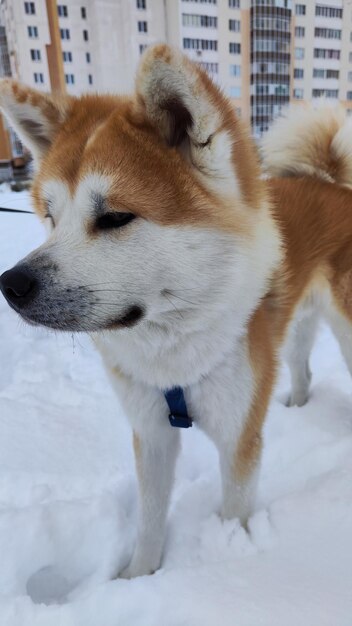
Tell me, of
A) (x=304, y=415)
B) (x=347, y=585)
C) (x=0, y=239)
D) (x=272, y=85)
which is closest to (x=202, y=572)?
(x=347, y=585)

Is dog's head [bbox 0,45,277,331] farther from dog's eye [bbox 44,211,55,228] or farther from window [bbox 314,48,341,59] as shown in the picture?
window [bbox 314,48,341,59]

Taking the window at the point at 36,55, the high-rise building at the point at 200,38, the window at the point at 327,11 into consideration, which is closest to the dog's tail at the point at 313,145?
the high-rise building at the point at 200,38

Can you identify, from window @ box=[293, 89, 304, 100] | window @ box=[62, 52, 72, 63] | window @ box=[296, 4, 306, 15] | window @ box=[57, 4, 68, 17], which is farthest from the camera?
window @ box=[293, 89, 304, 100]

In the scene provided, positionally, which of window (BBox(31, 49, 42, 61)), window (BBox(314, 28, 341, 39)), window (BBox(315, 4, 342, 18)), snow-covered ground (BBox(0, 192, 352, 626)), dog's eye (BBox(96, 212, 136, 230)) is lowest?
snow-covered ground (BBox(0, 192, 352, 626))

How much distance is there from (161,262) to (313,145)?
4.55 feet

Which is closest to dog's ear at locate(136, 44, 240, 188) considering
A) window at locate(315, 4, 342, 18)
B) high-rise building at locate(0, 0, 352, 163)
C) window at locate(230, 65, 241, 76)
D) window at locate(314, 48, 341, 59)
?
high-rise building at locate(0, 0, 352, 163)

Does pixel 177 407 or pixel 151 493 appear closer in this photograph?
pixel 177 407

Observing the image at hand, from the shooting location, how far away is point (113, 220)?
897 mm

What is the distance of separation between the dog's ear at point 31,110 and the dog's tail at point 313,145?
1.15 metres

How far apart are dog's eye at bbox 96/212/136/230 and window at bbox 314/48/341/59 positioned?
20.8m

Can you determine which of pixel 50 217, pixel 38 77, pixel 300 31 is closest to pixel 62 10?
pixel 38 77

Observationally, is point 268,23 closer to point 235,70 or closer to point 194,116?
point 235,70

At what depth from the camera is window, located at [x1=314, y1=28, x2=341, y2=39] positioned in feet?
56.0

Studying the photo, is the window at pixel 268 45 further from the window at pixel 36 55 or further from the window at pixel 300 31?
the window at pixel 36 55
